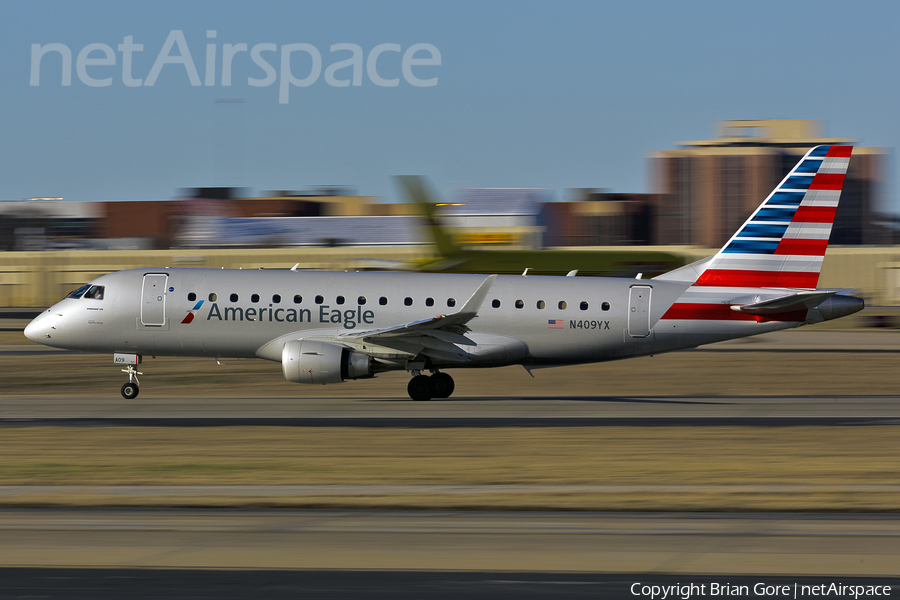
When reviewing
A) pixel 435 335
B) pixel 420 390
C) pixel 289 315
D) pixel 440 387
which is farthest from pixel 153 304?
pixel 440 387

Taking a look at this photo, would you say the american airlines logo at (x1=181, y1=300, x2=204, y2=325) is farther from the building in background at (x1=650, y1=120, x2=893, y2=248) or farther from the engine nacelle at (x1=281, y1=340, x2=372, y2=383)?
the building in background at (x1=650, y1=120, x2=893, y2=248)

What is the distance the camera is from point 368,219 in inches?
5290

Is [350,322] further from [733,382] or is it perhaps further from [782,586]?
[782,586]

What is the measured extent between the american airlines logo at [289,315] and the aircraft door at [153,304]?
0.69 metres

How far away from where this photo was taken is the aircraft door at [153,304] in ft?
88.2

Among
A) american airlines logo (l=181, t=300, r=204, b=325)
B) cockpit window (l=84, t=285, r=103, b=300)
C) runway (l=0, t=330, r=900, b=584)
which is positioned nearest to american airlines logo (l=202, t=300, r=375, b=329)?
american airlines logo (l=181, t=300, r=204, b=325)

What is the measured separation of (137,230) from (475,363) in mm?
157781

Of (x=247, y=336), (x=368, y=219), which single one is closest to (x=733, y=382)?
(x=247, y=336)

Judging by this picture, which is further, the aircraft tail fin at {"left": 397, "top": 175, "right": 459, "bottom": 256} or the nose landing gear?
the aircraft tail fin at {"left": 397, "top": 175, "right": 459, "bottom": 256}

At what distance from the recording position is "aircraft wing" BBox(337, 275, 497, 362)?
25.2 m

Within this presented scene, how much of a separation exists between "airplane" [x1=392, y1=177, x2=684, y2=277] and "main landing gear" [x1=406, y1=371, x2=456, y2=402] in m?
37.5

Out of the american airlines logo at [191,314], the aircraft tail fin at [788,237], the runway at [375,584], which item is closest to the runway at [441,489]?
the runway at [375,584]

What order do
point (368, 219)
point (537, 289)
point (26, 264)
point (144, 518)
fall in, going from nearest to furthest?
point (144, 518) < point (537, 289) < point (26, 264) < point (368, 219)

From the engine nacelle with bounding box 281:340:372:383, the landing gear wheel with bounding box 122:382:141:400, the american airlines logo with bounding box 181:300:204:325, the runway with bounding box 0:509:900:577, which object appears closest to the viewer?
the runway with bounding box 0:509:900:577
